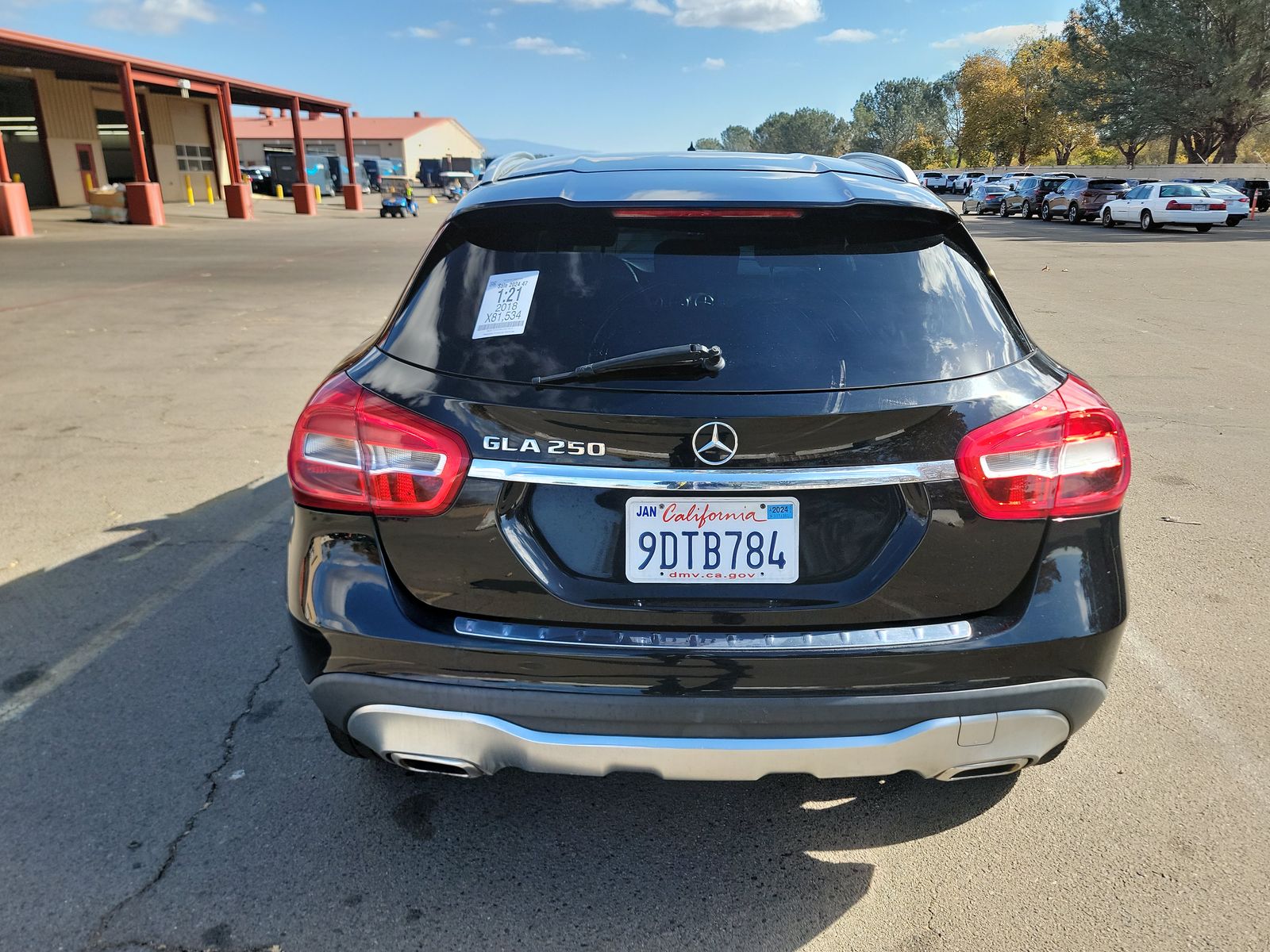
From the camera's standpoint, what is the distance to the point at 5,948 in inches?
86.4

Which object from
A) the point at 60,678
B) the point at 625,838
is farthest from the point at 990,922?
the point at 60,678

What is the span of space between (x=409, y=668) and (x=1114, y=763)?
91.4 inches

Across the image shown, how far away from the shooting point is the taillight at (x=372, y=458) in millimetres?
2098

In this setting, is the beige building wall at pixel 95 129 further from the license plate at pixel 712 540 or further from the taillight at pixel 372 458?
the license plate at pixel 712 540

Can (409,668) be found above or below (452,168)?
below

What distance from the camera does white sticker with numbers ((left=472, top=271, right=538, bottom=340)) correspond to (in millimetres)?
2182

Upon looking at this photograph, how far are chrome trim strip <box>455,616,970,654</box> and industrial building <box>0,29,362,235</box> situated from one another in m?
28.4

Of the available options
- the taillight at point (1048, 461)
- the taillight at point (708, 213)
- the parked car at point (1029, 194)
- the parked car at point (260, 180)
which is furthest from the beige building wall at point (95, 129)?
the taillight at point (1048, 461)

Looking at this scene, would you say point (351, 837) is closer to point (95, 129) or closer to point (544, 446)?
point (544, 446)

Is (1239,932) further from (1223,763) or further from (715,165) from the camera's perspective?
(715,165)

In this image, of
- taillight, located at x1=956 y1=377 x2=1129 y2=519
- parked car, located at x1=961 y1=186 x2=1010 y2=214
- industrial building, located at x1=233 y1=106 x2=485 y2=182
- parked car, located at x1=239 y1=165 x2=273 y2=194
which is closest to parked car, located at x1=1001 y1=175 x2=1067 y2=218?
parked car, located at x1=961 y1=186 x2=1010 y2=214

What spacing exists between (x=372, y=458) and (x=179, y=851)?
1338 mm

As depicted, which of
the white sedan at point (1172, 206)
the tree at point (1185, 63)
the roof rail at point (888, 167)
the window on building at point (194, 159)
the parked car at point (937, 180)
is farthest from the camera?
the parked car at point (937, 180)

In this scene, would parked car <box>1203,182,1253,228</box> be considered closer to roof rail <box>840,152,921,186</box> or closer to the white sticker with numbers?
roof rail <box>840,152,921,186</box>
